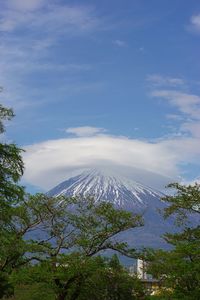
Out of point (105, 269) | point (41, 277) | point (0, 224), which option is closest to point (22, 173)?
point (0, 224)

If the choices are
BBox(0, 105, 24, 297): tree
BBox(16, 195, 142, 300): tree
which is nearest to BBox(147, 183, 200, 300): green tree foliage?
BBox(16, 195, 142, 300): tree

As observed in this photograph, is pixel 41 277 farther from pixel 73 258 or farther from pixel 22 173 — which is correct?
pixel 22 173

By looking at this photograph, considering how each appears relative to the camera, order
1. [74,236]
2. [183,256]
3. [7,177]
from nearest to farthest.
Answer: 1. [7,177]
2. [183,256]
3. [74,236]

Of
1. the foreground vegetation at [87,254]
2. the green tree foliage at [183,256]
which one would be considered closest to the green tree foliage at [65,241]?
the foreground vegetation at [87,254]

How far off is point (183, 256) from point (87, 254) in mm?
6234

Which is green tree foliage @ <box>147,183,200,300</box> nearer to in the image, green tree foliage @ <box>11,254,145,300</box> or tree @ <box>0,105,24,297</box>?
green tree foliage @ <box>11,254,145,300</box>

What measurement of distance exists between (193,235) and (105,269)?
623 centimetres

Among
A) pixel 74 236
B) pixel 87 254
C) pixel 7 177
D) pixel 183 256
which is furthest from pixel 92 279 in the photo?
pixel 7 177

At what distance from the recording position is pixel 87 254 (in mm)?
35312

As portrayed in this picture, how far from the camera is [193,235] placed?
3531 centimetres

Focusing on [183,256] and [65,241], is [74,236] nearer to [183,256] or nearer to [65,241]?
[65,241]

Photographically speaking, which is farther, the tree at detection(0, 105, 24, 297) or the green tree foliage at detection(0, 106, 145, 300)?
the green tree foliage at detection(0, 106, 145, 300)

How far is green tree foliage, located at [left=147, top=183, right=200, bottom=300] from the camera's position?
33.0 m

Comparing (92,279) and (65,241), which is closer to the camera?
(92,279)
